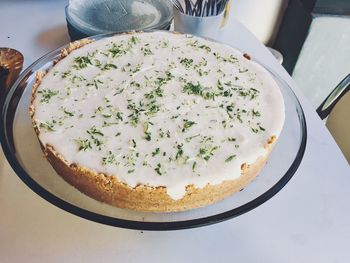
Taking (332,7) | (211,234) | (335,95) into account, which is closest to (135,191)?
(211,234)

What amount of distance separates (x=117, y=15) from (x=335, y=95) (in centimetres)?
56

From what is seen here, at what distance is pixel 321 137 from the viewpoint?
92 cm

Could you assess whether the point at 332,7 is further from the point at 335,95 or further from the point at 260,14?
the point at 335,95

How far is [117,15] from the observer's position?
3.41 feet

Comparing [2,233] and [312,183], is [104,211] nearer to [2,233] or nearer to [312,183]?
[2,233]

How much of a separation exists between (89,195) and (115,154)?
7 centimetres

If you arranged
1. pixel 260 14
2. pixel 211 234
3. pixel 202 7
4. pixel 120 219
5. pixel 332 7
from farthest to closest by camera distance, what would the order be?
pixel 260 14 < pixel 332 7 < pixel 202 7 < pixel 211 234 < pixel 120 219

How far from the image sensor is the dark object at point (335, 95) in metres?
1.07

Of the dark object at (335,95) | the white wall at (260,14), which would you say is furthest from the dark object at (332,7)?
the dark object at (335,95)

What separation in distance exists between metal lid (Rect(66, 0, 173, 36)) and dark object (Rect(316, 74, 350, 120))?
1.43 feet

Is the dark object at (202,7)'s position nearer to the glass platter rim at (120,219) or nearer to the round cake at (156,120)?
the round cake at (156,120)

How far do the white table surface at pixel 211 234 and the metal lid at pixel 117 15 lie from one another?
1.20 ft

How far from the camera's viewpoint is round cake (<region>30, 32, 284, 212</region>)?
2.12ft

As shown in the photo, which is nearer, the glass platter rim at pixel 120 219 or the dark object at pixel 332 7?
the glass platter rim at pixel 120 219
